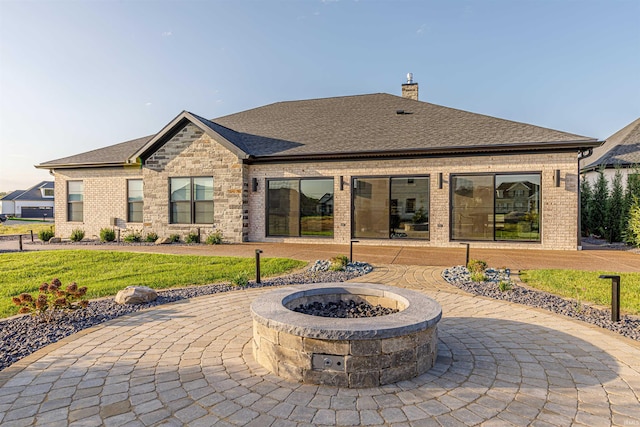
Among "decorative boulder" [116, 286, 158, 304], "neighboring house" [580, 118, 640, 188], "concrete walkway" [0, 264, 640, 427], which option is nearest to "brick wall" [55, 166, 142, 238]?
"decorative boulder" [116, 286, 158, 304]

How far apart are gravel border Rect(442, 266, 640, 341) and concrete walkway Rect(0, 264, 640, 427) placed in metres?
0.44

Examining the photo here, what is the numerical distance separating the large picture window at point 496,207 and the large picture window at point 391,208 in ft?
3.87

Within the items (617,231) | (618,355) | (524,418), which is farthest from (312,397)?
(617,231)

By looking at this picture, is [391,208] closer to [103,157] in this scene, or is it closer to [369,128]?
[369,128]

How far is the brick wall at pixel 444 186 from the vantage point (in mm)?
11234

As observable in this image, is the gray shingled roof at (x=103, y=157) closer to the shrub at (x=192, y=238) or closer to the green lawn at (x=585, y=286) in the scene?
the shrub at (x=192, y=238)

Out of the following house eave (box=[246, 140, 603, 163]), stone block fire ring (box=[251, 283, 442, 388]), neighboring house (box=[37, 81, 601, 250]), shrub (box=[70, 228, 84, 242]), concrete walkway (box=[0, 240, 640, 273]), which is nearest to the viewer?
stone block fire ring (box=[251, 283, 442, 388])

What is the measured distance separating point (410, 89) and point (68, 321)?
17.7m

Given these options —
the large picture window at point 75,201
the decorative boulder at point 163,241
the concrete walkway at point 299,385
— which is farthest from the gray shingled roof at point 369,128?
the concrete walkway at point 299,385

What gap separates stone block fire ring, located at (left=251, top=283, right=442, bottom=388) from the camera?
2.92 meters

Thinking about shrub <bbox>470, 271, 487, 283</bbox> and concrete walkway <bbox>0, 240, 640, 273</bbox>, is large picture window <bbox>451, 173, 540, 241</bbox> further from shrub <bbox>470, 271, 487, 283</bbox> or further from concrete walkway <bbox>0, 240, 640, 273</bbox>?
shrub <bbox>470, 271, 487, 283</bbox>

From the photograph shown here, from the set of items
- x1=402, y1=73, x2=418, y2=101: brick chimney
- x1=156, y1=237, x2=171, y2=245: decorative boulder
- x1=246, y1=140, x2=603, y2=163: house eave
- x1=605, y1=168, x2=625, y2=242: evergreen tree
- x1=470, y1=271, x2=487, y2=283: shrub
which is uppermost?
x1=402, y1=73, x2=418, y2=101: brick chimney

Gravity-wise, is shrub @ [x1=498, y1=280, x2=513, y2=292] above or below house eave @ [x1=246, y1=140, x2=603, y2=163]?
below

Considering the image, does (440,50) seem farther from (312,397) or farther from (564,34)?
(312,397)
